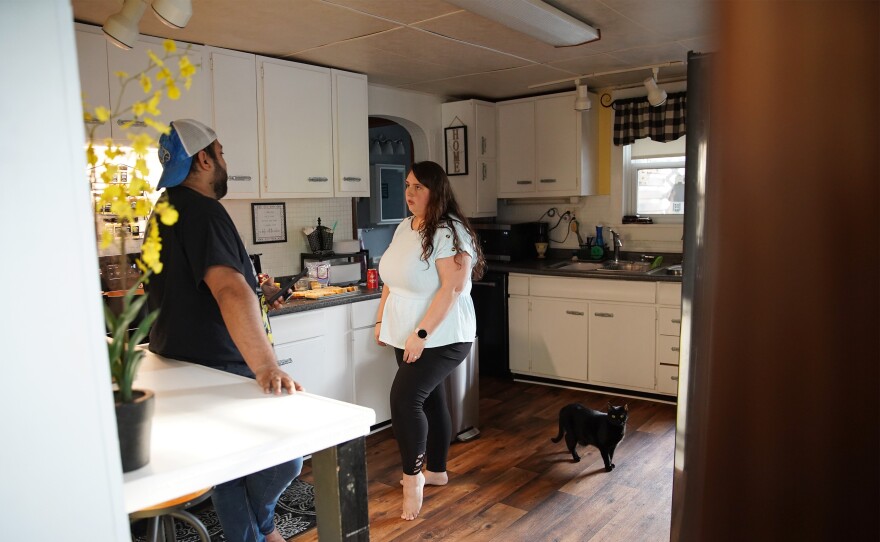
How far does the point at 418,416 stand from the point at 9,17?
234 centimetres

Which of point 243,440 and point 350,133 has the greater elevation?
point 350,133

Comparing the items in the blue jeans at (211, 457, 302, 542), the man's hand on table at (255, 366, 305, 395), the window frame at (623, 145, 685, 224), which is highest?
the window frame at (623, 145, 685, 224)

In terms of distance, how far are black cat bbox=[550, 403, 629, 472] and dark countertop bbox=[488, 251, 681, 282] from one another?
1.25 m

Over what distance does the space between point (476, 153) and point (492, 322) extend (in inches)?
51.9

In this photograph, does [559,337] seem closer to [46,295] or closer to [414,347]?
[414,347]

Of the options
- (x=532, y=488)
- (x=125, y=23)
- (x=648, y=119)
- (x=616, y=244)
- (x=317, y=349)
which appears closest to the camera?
(x=125, y=23)

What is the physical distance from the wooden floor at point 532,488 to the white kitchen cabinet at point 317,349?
0.41 meters

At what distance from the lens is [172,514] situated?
1.38 metres

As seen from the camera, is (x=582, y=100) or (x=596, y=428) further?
(x=582, y=100)

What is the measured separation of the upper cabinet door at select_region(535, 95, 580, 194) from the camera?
4898 mm

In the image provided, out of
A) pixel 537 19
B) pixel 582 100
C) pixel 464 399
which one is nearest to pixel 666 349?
pixel 464 399

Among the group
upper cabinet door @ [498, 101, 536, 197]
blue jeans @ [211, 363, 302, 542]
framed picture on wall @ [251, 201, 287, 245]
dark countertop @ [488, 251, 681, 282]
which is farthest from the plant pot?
upper cabinet door @ [498, 101, 536, 197]

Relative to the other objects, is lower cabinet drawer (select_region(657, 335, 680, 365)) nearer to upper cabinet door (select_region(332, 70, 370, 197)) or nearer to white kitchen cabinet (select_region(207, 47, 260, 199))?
upper cabinet door (select_region(332, 70, 370, 197))

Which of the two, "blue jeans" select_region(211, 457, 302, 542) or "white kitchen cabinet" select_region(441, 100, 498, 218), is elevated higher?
"white kitchen cabinet" select_region(441, 100, 498, 218)
